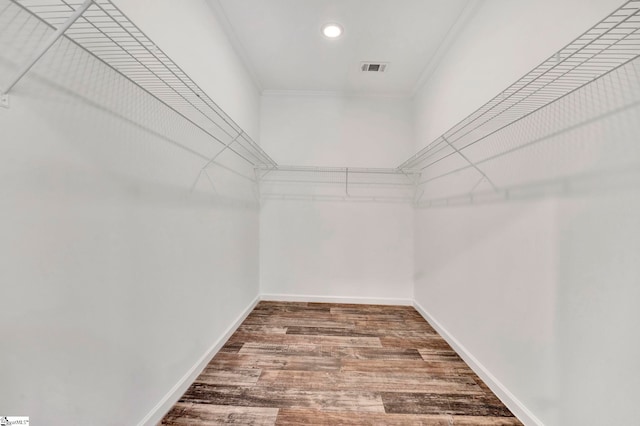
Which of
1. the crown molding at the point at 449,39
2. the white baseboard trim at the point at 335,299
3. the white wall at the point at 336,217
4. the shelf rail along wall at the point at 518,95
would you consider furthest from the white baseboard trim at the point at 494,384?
the crown molding at the point at 449,39

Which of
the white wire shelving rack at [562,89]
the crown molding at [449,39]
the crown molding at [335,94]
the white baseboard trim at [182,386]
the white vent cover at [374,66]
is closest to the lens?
the white wire shelving rack at [562,89]

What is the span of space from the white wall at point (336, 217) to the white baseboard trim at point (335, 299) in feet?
0.09

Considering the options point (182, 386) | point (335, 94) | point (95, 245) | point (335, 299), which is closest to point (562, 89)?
point (95, 245)

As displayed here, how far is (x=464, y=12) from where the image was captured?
1.82 m

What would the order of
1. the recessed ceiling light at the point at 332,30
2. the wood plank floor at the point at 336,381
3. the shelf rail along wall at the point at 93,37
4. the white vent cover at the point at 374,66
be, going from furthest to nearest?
the white vent cover at the point at 374,66, the recessed ceiling light at the point at 332,30, the wood plank floor at the point at 336,381, the shelf rail along wall at the point at 93,37

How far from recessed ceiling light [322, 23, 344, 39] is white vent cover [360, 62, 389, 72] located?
46 centimetres

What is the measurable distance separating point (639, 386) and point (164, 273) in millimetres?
1927

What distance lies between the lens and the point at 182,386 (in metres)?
1.49

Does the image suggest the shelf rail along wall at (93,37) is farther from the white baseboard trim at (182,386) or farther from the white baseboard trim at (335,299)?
the white baseboard trim at (335,299)

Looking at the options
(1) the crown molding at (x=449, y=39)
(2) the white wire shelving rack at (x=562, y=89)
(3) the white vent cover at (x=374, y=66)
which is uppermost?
(3) the white vent cover at (x=374, y=66)

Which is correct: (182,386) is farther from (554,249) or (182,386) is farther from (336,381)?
(554,249)

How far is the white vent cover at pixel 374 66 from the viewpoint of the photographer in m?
2.43

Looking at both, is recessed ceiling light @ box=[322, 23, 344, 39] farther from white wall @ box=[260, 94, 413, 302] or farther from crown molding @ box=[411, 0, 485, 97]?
white wall @ box=[260, 94, 413, 302]

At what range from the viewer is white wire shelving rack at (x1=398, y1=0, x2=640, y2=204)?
86 cm
